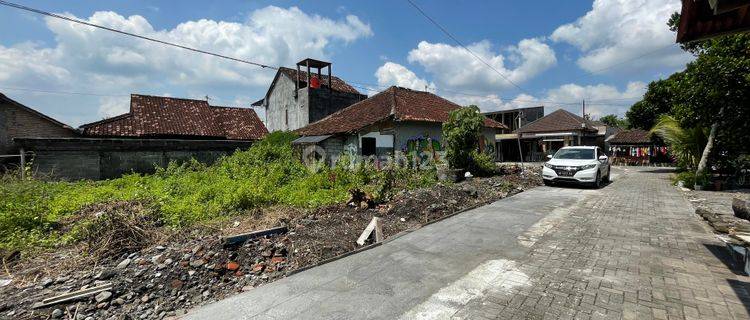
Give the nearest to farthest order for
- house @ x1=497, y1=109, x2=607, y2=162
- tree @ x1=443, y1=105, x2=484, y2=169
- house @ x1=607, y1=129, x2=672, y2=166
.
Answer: tree @ x1=443, y1=105, x2=484, y2=169
house @ x1=497, y1=109, x2=607, y2=162
house @ x1=607, y1=129, x2=672, y2=166

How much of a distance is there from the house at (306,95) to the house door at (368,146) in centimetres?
840

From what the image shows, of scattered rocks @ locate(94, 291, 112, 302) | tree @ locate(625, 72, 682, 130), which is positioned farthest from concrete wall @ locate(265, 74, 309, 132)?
Answer: tree @ locate(625, 72, 682, 130)

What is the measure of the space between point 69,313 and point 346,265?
128 inches

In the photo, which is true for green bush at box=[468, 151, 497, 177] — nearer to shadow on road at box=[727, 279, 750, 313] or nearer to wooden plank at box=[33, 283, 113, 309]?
shadow on road at box=[727, 279, 750, 313]

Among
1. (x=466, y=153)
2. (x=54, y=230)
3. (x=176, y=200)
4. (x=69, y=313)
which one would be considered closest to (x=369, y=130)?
(x=466, y=153)

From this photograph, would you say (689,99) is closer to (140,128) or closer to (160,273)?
(160,273)

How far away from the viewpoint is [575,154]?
1277cm

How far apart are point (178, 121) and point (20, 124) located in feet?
26.2

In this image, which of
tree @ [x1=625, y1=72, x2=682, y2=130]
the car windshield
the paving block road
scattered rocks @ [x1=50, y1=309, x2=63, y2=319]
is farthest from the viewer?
tree @ [x1=625, y1=72, x2=682, y2=130]

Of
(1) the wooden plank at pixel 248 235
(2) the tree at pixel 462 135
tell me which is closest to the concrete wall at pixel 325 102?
(2) the tree at pixel 462 135

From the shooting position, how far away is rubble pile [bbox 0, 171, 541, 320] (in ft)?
12.3

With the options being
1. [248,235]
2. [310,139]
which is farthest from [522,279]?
[310,139]

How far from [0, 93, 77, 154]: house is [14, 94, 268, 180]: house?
170 centimetres

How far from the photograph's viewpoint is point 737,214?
697 centimetres
